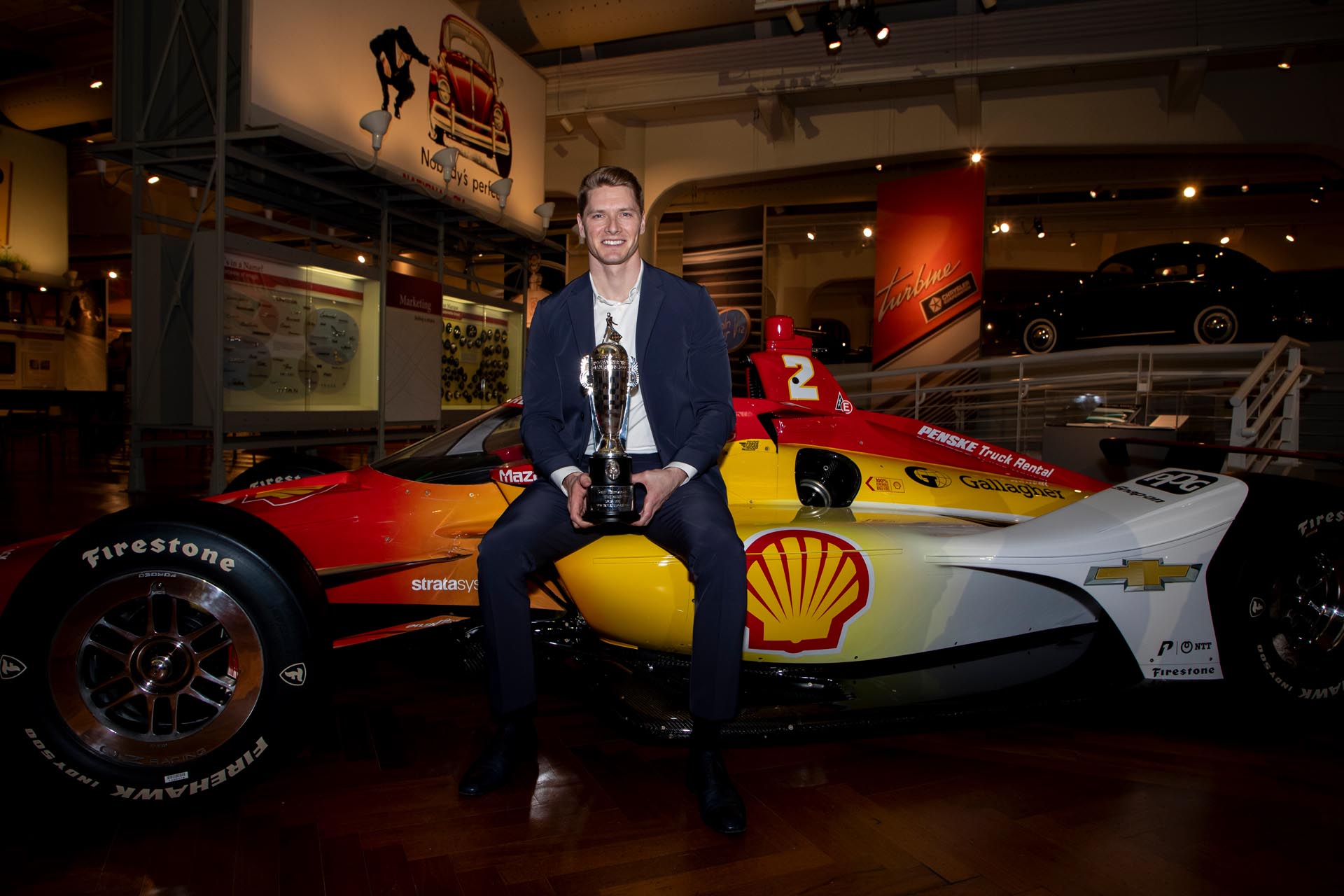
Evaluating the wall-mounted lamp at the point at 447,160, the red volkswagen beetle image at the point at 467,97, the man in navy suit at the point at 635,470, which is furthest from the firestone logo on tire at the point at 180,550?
the red volkswagen beetle image at the point at 467,97

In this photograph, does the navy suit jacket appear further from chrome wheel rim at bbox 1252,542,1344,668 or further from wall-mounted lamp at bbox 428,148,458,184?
wall-mounted lamp at bbox 428,148,458,184

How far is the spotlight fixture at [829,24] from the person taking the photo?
9078 mm

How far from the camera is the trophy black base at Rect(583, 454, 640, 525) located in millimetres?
2020

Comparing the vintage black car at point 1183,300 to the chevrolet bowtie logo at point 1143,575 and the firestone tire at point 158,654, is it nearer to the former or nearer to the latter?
the chevrolet bowtie logo at point 1143,575

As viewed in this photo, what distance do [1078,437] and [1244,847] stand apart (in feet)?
16.3

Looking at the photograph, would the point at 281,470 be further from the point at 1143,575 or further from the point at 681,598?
Result: the point at 1143,575

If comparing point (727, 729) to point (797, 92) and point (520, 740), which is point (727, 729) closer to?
point (520, 740)

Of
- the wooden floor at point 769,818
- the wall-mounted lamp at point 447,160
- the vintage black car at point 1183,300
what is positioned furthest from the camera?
the vintage black car at point 1183,300

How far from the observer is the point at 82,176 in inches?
665

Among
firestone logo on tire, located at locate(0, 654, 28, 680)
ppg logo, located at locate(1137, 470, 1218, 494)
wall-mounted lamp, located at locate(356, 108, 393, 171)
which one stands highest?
wall-mounted lamp, located at locate(356, 108, 393, 171)

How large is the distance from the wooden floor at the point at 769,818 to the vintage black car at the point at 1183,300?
8.88m

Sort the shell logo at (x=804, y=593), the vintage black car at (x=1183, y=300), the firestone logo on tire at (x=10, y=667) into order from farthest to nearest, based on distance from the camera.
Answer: the vintage black car at (x=1183, y=300) < the shell logo at (x=804, y=593) < the firestone logo on tire at (x=10, y=667)

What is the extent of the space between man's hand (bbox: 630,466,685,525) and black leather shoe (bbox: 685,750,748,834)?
636mm

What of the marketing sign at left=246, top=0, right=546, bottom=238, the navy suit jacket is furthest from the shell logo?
the marketing sign at left=246, top=0, right=546, bottom=238
